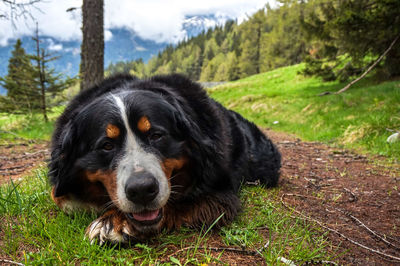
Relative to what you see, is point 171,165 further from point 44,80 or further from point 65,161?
point 44,80

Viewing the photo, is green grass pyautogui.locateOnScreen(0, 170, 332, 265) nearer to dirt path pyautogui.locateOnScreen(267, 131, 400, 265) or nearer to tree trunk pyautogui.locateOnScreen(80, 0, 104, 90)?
dirt path pyautogui.locateOnScreen(267, 131, 400, 265)

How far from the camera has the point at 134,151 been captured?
6.27ft

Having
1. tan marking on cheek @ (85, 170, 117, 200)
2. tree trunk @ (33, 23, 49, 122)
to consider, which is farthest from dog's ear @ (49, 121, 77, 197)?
tree trunk @ (33, 23, 49, 122)

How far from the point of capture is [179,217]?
205 cm

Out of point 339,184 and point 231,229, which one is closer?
point 231,229

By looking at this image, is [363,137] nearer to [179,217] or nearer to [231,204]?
[231,204]

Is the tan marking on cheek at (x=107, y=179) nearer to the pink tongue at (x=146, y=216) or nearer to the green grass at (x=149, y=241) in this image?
the pink tongue at (x=146, y=216)

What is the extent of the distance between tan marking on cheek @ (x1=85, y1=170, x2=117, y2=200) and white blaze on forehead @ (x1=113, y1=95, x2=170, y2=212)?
0.08m

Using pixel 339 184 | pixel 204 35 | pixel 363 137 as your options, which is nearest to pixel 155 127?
pixel 339 184

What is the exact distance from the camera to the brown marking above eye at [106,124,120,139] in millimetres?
1960

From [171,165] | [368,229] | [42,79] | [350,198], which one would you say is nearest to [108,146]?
[171,165]

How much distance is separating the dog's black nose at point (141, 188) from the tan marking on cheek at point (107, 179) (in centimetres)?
20

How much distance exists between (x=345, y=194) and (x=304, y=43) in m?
38.5

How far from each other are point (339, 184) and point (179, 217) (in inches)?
96.8
